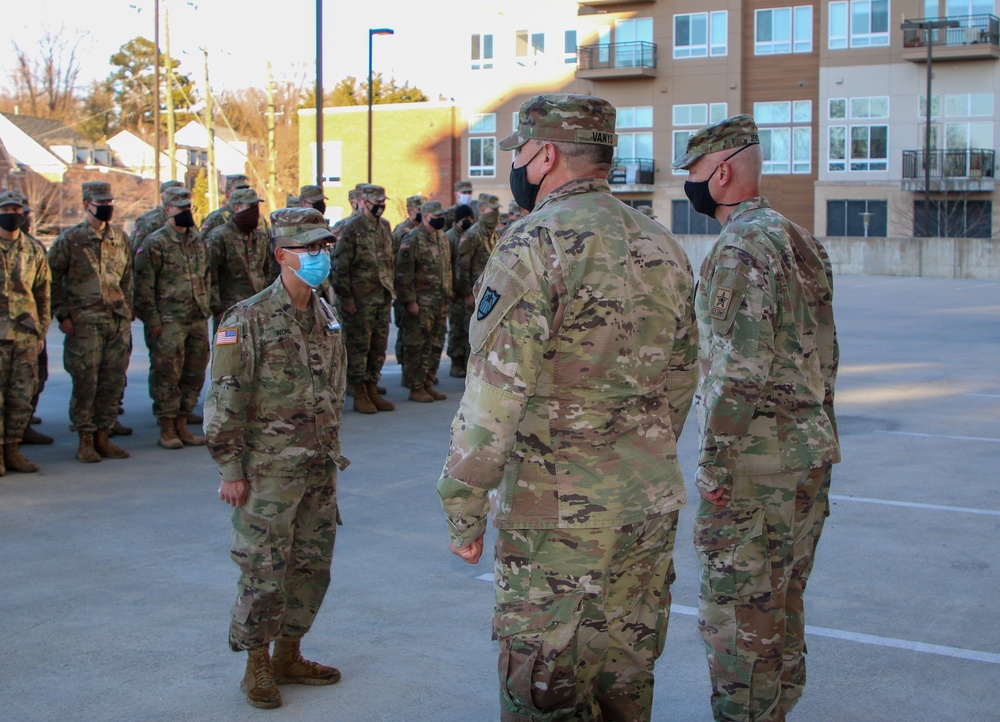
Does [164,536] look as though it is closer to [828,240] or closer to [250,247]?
[250,247]

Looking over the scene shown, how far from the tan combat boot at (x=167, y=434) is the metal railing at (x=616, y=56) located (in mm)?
41733

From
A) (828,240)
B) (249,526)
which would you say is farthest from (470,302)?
(828,240)

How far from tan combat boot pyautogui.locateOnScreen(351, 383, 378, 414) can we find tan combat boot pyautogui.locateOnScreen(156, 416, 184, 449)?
217cm

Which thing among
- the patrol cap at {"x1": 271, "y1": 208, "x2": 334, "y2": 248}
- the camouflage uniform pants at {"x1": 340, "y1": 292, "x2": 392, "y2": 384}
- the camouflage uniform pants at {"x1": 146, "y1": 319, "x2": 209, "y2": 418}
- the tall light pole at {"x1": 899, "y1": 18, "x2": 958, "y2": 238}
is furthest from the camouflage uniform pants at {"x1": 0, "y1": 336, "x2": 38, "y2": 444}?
the tall light pole at {"x1": 899, "y1": 18, "x2": 958, "y2": 238}

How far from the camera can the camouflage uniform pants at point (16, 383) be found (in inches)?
354

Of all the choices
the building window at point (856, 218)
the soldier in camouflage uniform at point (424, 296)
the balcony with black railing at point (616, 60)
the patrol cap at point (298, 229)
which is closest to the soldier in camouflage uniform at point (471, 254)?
the soldier in camouflage uniform at point (424, 296)

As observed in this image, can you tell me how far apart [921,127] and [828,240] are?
9427 millimetres

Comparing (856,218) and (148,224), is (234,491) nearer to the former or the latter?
(148,224)

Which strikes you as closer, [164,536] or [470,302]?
[164,536]

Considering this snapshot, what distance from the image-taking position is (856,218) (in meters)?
46.3

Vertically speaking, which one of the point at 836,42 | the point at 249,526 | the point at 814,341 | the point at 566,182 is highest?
the point at 836,42

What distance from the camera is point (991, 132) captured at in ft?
145

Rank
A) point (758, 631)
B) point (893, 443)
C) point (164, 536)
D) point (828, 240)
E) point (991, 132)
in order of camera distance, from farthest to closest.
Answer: point (991, 132), point (828, 240), point (893, 443), point (164, 536), point (758, 631)

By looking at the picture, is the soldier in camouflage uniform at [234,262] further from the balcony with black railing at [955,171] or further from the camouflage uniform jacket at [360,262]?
the balcony with black railing at [955,171]
